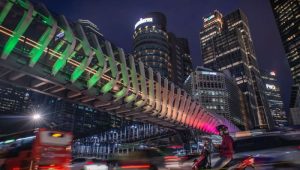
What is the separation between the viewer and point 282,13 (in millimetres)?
197500

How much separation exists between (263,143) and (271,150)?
586mm

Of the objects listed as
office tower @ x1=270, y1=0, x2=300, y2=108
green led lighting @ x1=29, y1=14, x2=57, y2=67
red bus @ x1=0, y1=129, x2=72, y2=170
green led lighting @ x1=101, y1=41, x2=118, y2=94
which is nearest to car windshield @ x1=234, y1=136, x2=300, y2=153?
red bus @ x1=0, y1=129, x2=72, y2=170

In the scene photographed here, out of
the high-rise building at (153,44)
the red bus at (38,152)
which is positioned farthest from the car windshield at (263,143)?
the high-rise building at (153,44)

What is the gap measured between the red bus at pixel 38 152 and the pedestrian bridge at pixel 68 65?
412 centimetres

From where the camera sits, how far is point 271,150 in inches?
358

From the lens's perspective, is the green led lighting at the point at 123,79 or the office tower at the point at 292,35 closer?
the green led lighting at the point at 123,79

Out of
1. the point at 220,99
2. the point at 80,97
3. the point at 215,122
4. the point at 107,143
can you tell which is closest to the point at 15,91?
the point at 107,143

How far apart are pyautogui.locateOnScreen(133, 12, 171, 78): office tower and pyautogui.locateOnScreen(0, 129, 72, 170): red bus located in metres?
116

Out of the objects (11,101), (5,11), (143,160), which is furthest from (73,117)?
(143,160)

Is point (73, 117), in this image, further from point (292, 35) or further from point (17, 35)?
point (292, 35)

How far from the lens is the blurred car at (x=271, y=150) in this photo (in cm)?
781

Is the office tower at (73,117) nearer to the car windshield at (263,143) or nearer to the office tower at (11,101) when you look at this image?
the office tower at (11,101)

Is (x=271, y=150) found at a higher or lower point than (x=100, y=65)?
lower

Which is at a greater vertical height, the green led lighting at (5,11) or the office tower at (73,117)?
the office tower at (73,117)
